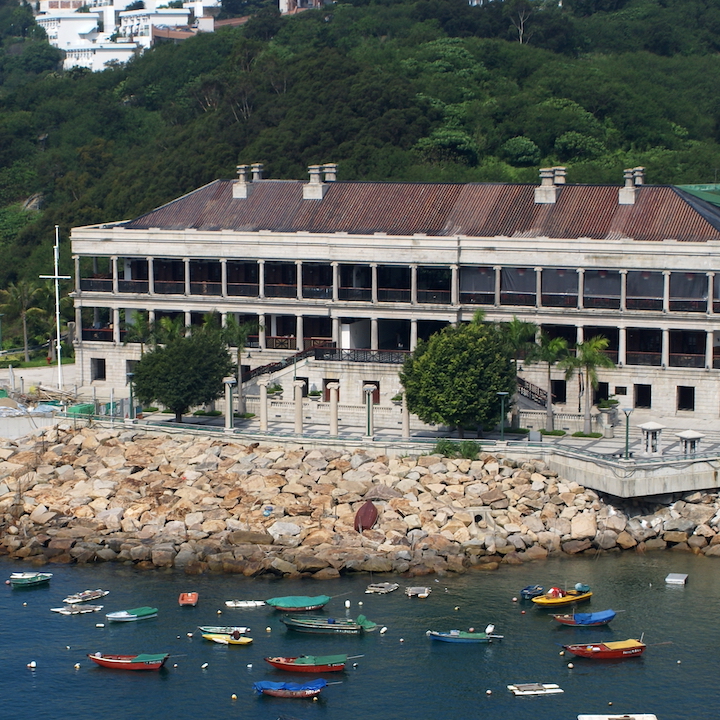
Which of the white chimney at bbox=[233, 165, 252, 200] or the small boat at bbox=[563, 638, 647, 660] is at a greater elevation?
the white chimney at bbox=[233, 165, 252, 200]

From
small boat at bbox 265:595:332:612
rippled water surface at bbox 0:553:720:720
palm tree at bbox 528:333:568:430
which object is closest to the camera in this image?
rippled water surface at bbox 0:553:720:720

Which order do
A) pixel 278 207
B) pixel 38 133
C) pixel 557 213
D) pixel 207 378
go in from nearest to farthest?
1. pixel 207 378
2. pixel 557 213
3. pixel 278 207
4. pixel 38 133

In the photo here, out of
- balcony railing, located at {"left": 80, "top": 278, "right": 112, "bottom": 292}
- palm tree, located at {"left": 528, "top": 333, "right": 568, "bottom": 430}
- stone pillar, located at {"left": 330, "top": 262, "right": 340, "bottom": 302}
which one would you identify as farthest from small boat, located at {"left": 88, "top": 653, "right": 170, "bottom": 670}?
balcony railing, located at {"left": 80, "top": 278, "right": 112, "bottom": 292}

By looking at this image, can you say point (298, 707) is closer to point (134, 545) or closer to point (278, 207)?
point (134, 545)

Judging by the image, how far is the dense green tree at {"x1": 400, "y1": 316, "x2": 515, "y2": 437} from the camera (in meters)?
90.8

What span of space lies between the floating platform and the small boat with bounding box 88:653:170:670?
2563 cm

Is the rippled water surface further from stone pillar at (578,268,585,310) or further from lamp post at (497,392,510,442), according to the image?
stone pillar at (578,268,585,310)

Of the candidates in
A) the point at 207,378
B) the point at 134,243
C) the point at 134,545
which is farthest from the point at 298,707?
the point at 134,243

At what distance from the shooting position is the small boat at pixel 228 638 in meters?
71.9

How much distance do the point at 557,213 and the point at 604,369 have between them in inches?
473

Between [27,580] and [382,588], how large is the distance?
18159mm

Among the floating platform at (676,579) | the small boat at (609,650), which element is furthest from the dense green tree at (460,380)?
the small boat at (609,650)

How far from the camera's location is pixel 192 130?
166 m

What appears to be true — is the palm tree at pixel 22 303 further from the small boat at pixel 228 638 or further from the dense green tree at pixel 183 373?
the small boat at pixel 228 638
